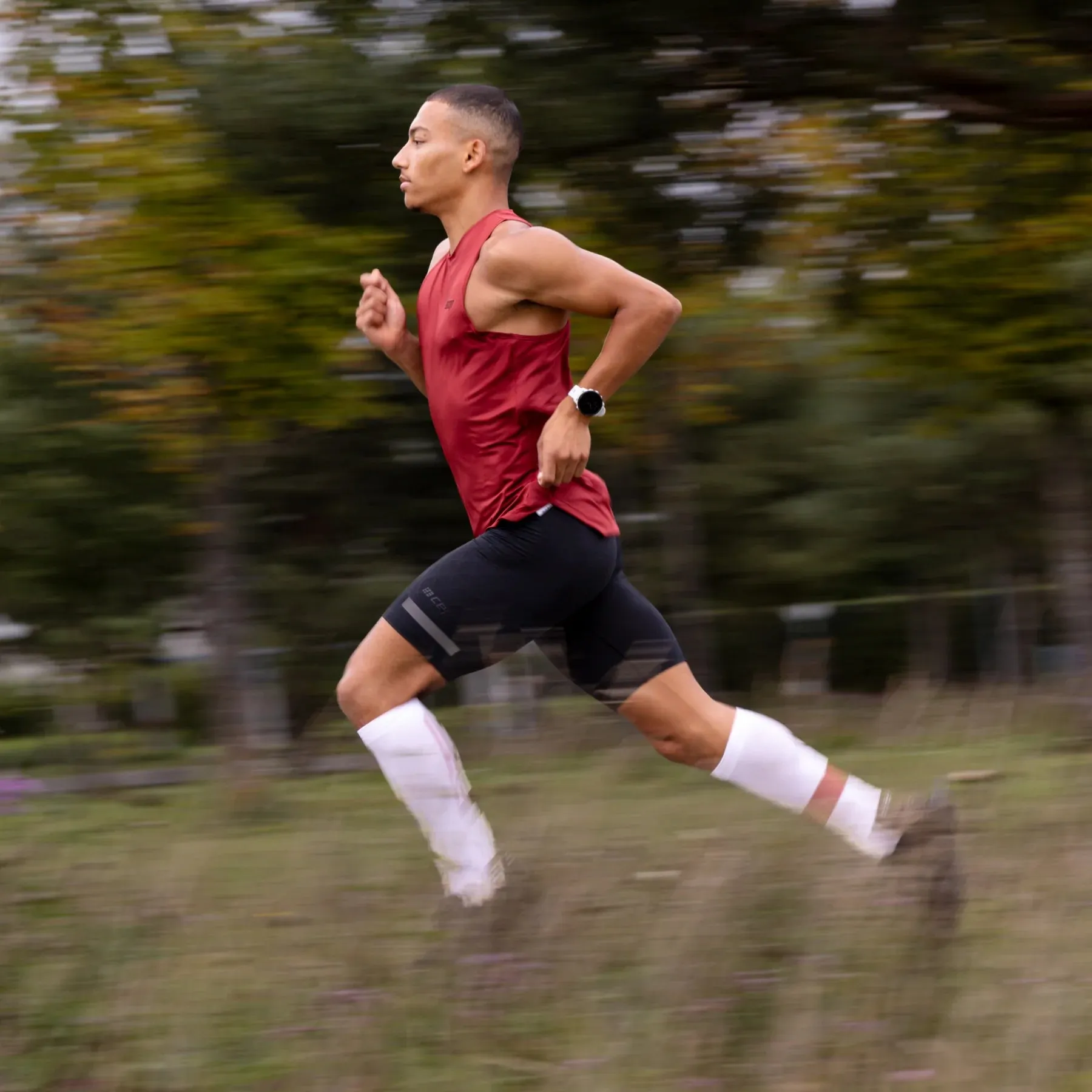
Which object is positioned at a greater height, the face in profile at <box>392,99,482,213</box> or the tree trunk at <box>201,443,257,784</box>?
the face in profile at <box>392,99,482,213</box>

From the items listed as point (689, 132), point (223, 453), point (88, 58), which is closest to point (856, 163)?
point (689, 132)

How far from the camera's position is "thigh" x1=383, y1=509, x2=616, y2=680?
350cm

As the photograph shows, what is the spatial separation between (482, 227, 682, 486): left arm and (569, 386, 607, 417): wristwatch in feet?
0.04

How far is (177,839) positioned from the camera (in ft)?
12.1

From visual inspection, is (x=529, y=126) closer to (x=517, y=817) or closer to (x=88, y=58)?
(x=88, y=58)

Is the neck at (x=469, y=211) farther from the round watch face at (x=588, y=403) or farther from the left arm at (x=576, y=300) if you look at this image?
the round watch face at (x=588, y=403)

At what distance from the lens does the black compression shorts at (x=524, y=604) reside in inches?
138

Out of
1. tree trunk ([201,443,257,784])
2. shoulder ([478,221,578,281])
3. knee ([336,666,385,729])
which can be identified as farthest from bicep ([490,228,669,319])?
tree trunk ([201,443,257,784])

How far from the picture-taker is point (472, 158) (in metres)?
3.74

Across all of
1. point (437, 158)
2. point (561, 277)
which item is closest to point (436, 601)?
point (561, 277)

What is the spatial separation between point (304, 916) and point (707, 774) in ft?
3.77

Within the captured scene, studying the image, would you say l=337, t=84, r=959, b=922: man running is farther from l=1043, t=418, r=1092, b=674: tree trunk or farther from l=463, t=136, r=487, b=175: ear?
l=1043, t=418, r=1092, b=674: tree trunk

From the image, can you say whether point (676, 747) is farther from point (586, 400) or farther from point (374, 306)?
point (374, 306)

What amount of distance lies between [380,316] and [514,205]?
3258 millimetres
